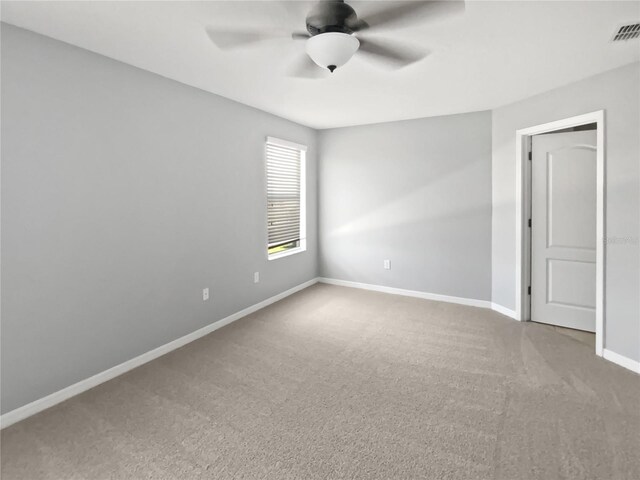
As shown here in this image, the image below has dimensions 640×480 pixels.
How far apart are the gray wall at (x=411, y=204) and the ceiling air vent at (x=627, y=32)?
6.19 ft

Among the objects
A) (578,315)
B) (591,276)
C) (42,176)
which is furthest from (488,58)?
Answer: (42,176)

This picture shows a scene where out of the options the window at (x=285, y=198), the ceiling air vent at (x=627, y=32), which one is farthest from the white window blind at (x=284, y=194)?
the ceiling air vent at (x=627, y=32)

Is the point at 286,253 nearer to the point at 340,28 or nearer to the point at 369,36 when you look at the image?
the point at 369,36

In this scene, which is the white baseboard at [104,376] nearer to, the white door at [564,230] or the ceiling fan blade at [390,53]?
the ceiling fan blade at [390,53]

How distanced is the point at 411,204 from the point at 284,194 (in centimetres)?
172

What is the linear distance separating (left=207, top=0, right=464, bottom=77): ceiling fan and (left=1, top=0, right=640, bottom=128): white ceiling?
0.06 metres

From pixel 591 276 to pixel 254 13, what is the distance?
3.73 m

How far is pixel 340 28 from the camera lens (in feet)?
6.17

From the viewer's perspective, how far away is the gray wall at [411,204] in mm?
4391

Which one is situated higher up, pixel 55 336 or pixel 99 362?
pixel 55 336

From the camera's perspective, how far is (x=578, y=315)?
3594 millimetres

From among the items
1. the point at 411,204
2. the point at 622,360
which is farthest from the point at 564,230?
the point at 411,204

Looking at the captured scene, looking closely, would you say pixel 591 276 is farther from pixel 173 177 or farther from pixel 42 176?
pixel 42 176

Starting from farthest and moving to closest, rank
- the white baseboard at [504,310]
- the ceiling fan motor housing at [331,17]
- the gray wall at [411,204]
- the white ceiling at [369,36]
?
the gray wall at [411,204], the white baseboard at [504,310], the white ceiling at [369,36], the ceiling fan motor housing at [331,17]
